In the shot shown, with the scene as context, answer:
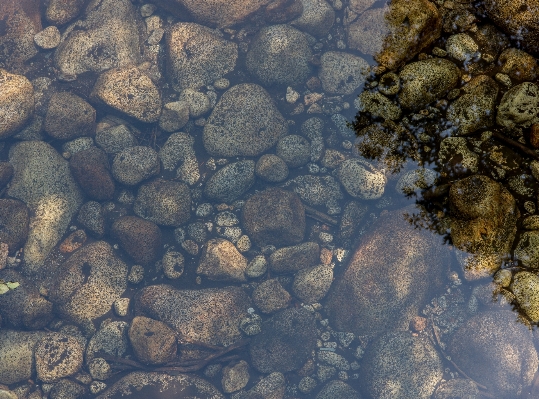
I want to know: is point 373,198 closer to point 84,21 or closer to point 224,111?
point 224,111

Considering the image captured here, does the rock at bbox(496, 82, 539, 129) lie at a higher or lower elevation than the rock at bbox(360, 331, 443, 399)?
higher

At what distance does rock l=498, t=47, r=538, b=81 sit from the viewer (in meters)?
3.99

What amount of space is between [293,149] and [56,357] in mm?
6679

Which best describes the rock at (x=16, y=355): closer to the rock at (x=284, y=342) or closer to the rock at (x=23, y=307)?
the rock at (x=23, y=307)

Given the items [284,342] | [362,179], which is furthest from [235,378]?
[362,179]

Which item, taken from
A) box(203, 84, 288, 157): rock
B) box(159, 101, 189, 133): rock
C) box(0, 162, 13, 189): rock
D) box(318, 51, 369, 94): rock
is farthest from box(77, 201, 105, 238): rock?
box(318, 51, 369, 94): rock

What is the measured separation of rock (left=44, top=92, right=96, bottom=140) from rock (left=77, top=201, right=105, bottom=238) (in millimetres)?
1709

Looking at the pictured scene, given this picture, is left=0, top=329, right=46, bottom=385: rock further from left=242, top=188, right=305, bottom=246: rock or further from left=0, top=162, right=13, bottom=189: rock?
left=242, top=188, right=305, bottom=246: rock

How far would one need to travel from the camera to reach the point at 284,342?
820 cm

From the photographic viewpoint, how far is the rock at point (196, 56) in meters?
9.02

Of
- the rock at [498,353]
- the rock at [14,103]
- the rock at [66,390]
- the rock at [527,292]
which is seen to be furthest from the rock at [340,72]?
the rock at [66,390]

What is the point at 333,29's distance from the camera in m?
9.42

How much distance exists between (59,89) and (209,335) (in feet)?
22.2

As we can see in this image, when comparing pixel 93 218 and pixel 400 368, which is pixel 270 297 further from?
pixel 93 218
